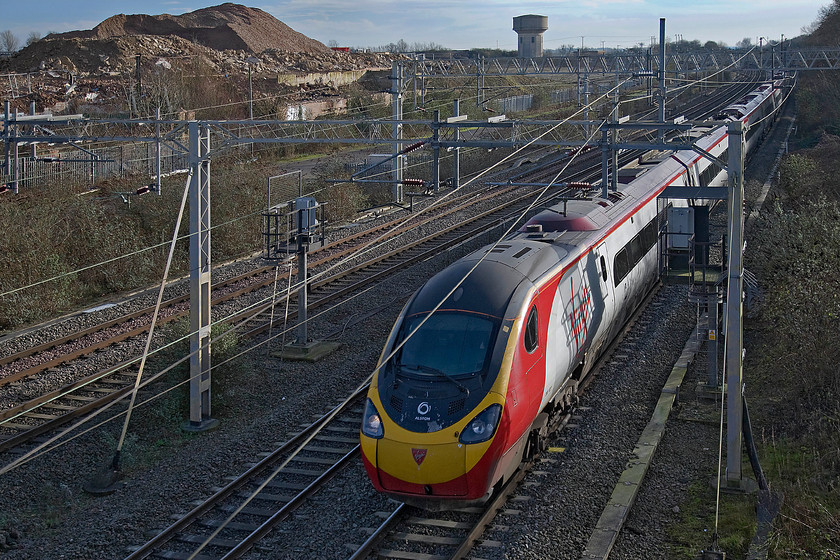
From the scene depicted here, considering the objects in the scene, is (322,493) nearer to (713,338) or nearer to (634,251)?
(713,338)

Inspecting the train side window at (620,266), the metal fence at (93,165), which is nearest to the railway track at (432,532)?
the train side window at (620,266)

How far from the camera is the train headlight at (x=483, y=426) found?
8.97 metres

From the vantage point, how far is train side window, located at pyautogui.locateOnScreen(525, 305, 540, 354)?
9883mm

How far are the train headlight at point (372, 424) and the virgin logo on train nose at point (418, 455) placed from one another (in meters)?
0.42

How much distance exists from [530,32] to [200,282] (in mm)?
130413

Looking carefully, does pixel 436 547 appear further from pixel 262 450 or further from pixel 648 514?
pixel 262 450

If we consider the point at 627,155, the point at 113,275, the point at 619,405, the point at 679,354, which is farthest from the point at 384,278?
the point at 627,155

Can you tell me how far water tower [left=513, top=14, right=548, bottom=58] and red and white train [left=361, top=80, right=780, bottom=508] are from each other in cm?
12870

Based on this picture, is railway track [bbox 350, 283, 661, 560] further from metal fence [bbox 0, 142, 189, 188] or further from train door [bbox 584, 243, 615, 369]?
metal fence [bbox 0, 142, 189, 188]

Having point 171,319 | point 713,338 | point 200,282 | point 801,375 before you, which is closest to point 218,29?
point 171,319

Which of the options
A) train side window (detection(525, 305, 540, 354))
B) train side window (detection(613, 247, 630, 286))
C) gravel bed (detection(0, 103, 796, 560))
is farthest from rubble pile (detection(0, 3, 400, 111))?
train side window (detection(525, 305, 540, 354))

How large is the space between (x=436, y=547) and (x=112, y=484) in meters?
4.60

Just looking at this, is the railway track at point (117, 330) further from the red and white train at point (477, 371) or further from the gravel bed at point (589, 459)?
the red and white train at point (477, 371)

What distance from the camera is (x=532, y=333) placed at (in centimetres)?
1005
